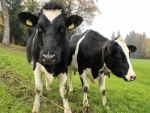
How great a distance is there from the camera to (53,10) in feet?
14.8

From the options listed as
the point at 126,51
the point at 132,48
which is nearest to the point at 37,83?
the point at 126,51

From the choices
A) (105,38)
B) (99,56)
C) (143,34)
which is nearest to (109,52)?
(99,56)

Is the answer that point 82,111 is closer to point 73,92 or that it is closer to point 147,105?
point 73,92

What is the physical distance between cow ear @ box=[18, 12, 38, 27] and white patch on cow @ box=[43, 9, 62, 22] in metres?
0.29

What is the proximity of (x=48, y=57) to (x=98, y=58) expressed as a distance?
2.21m

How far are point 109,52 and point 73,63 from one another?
5.33 ft

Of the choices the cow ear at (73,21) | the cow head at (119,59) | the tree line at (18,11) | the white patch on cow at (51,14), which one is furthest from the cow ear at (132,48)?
the tree line at (18,11)

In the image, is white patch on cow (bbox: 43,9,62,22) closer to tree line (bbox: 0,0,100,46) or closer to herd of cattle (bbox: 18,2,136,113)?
herd of cattle (bbox: 18,2,136,113)

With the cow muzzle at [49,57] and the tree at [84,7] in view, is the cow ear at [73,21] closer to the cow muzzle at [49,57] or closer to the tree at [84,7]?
the cow muzzle at [49,57]

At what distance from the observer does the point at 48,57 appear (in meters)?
3.72

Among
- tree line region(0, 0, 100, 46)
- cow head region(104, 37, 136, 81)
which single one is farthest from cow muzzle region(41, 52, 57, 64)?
tree line region(0, 0, 100, 46)

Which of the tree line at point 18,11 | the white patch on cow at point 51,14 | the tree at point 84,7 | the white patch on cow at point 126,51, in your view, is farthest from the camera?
the tree at point 84,7

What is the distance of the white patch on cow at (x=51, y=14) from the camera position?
14.2 ft

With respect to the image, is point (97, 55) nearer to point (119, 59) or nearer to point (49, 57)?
point (119, 59)
